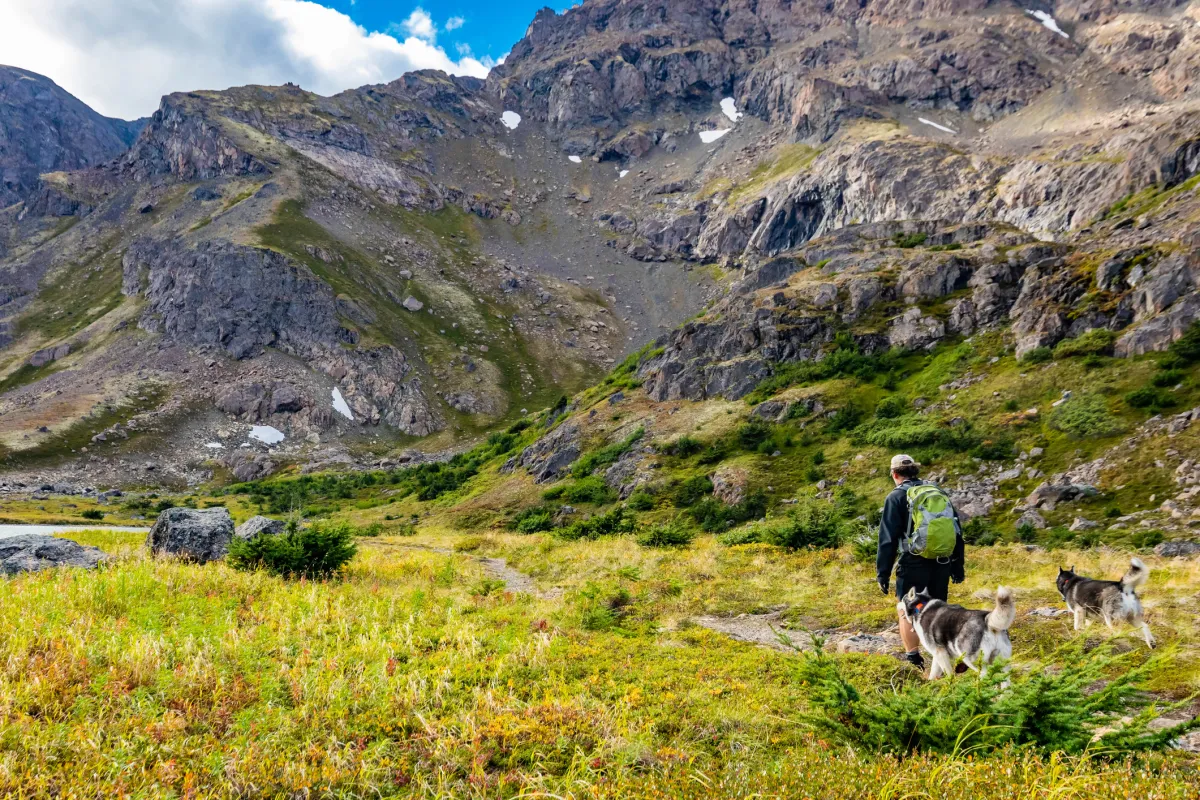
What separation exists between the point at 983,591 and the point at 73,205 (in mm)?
222528

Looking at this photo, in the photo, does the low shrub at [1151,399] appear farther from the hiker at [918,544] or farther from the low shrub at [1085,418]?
the hiker at [918,544]

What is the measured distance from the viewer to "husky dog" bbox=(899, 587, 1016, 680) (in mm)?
5766

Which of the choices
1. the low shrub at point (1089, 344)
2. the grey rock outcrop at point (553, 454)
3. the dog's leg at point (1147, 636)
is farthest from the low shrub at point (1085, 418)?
the grey rock outcrop at point (553, 454)

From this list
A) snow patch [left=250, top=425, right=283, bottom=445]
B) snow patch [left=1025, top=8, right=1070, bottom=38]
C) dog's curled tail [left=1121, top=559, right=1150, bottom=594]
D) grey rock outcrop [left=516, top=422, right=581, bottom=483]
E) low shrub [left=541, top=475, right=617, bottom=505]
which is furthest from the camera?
snow patch [left=1025, top=8, right=1070, bottom=38]

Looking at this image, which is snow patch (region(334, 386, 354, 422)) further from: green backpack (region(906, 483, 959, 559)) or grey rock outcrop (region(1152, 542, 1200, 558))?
green backpack (region(906, 483, 959, 559))

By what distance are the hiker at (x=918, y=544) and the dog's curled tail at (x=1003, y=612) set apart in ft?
4.57

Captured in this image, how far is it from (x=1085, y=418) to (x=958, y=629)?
3122 cm

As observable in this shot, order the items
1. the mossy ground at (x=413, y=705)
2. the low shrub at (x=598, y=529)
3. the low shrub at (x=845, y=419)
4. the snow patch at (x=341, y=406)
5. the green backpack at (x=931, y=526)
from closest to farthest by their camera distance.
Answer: the mossy ground at (x=413, y=705), the green backpack at (x=931, y=526), the low shrub at (x=598, y=529), the low shrub at (x=845, y=419), the snow patch at (x=341, y=406)

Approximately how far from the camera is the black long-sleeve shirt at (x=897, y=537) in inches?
292

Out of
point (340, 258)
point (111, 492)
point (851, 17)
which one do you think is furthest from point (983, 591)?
point (851, 17)

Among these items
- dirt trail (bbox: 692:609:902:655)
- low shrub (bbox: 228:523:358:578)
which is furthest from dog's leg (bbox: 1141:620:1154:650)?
low shrub (bbox: 228:523:358:578)

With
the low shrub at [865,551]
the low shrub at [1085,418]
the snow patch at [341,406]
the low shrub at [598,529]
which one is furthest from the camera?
the snow patch at [341,406]

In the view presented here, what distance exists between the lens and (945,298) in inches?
2000

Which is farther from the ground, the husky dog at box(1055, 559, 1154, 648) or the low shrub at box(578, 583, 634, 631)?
the husky dog at box(1055, 559, 1154, 648)
